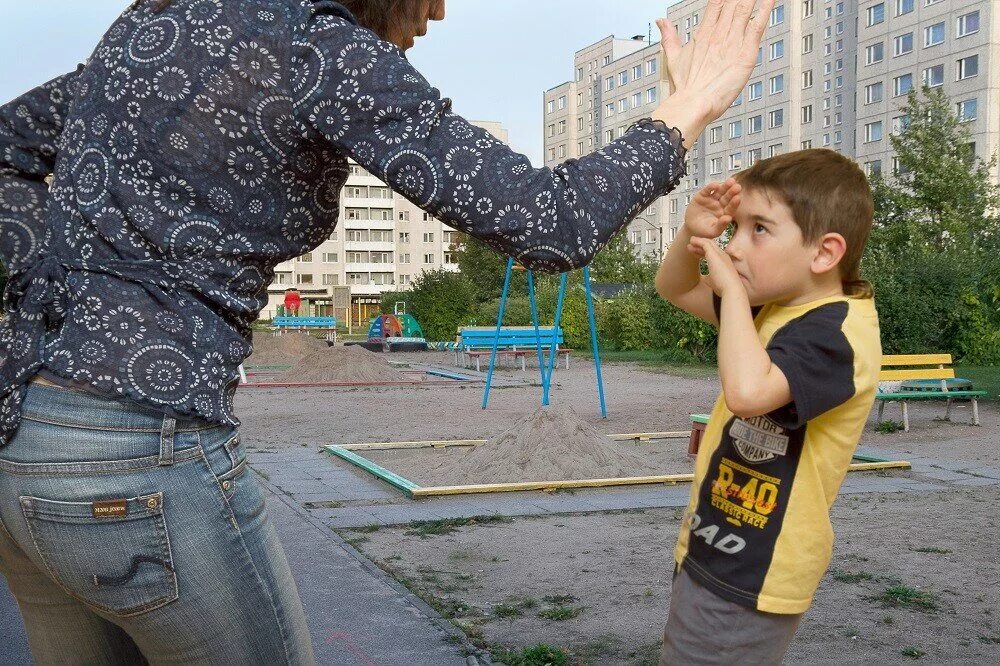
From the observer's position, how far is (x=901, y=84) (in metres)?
62.8

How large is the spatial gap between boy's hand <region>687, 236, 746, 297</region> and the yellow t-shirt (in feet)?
0.48

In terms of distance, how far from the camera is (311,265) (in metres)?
99.8

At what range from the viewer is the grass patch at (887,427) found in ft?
38.7

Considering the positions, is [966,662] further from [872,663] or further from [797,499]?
[797,499]

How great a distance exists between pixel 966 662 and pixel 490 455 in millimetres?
4904

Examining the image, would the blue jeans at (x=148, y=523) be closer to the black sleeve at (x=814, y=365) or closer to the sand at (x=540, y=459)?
the black sleeve at (x=814, y=365)

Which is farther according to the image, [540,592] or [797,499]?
[540,592]

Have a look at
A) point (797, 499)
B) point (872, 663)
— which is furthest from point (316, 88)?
point (872, 663)

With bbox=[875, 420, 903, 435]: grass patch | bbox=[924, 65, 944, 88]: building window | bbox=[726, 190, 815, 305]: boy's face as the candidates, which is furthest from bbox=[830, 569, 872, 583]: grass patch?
bbox=[924, 65, 944, 88]: building window

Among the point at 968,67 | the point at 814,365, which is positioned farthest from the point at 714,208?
the point at 968,67

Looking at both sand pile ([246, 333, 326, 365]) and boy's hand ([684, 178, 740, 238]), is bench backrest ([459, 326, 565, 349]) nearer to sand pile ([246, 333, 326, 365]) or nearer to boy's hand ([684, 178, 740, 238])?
sand pile ([246, 333, 326, 365])

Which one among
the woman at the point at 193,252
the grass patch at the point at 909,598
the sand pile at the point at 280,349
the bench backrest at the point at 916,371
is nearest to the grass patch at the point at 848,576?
the grass patch at the point at 909,598

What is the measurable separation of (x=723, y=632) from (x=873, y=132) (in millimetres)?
68204

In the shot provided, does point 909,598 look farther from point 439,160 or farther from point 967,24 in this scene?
point 967,24
